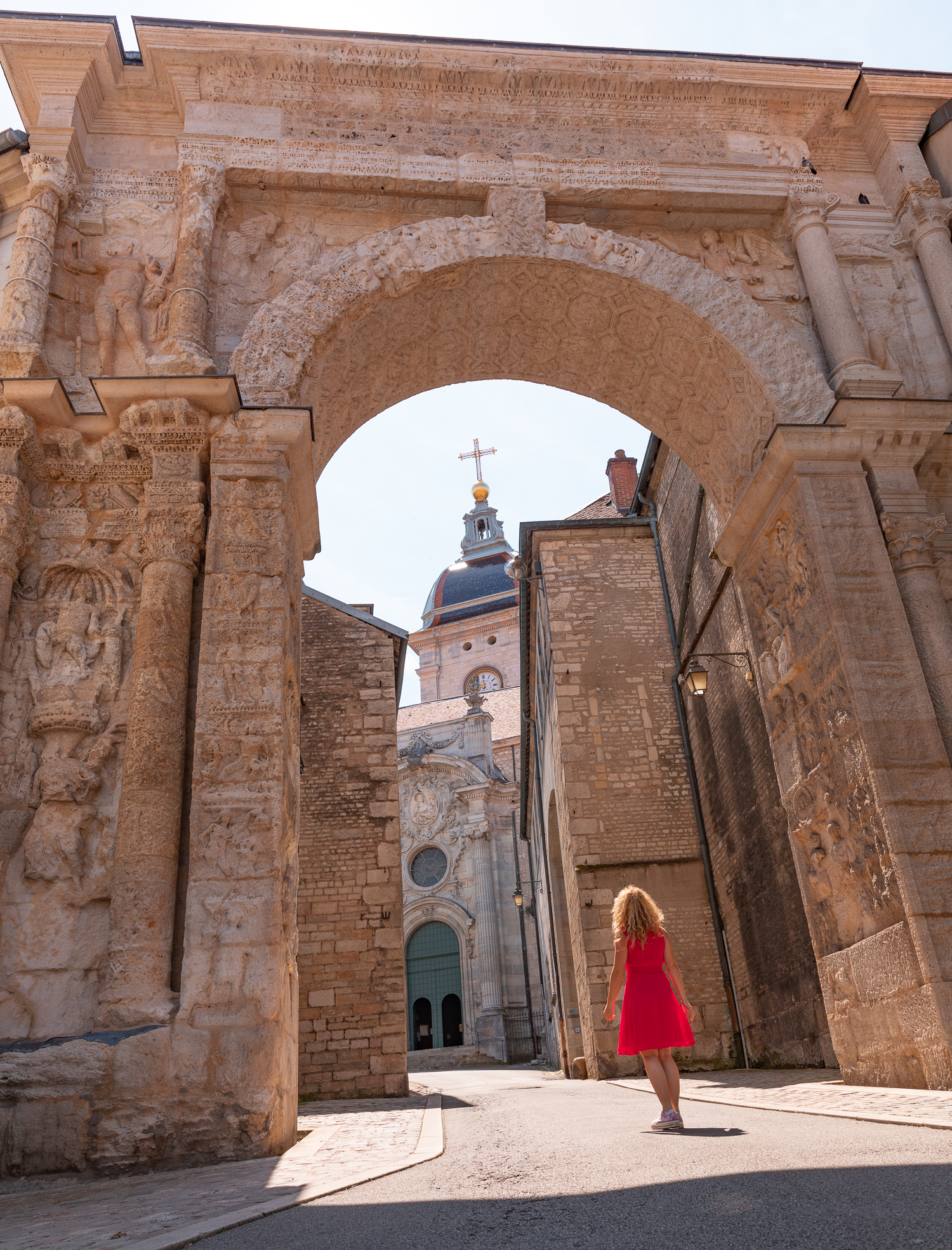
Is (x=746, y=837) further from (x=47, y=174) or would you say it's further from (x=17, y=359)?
(x=47, y=174)

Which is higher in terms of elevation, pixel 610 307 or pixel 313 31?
pixel 313 31

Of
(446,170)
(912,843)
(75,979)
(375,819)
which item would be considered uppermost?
(446,170)

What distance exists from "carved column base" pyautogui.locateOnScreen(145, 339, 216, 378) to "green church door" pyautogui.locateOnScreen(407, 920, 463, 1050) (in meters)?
24.4

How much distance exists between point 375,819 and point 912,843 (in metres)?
→ 8.27

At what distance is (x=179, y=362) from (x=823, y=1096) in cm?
585

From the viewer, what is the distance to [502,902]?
28094mm

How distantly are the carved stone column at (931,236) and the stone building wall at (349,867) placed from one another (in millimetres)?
8101

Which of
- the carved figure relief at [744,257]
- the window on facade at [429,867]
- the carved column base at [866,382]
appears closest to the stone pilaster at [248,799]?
the carved figure relief at [744,257]

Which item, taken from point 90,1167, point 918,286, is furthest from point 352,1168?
point 918,286

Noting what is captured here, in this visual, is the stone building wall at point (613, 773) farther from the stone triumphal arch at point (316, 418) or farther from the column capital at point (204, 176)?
the column capital at point (204, 176)

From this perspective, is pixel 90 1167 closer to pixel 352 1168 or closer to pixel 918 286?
pixel 352 1168

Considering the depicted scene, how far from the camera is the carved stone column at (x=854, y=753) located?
16.7 feet

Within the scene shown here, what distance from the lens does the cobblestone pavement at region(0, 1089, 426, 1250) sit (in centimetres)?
249

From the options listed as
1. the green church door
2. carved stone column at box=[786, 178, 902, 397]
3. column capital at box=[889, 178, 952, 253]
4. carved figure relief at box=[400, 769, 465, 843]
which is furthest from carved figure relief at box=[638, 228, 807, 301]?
the green church door
